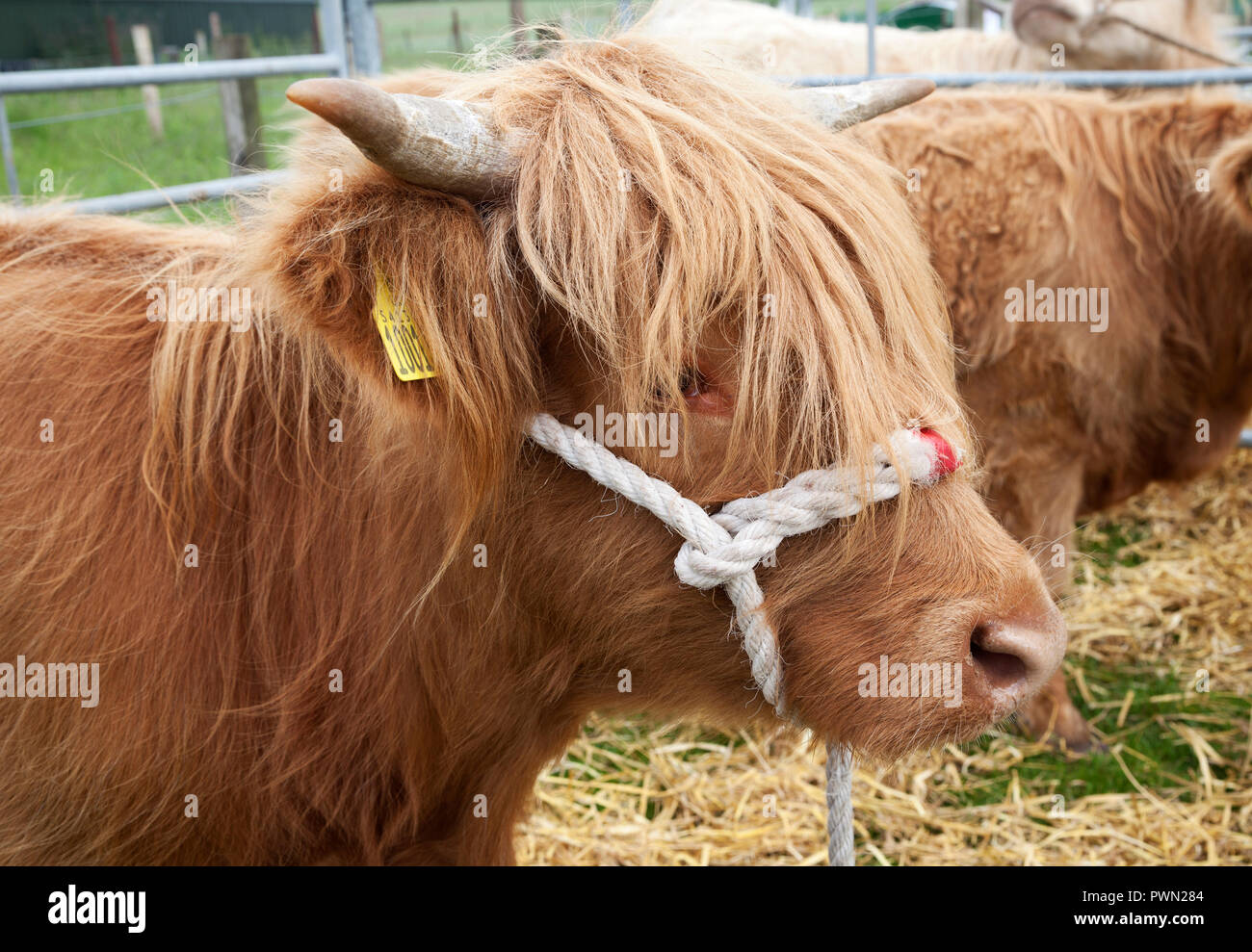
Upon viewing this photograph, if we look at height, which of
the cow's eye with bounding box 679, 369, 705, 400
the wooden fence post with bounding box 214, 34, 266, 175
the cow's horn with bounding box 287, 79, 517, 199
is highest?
the wooden fence post with bounding box 214, 34, 266, 175

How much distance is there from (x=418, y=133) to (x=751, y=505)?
2.38 feet

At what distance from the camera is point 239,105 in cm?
709

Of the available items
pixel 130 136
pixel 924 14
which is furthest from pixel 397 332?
pixel 924 14

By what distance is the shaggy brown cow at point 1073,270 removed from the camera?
3.47 m

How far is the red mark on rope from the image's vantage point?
1536 millimetres

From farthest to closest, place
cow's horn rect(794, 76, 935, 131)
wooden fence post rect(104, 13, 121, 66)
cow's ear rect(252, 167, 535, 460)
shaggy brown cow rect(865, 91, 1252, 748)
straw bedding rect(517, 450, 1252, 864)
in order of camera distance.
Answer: wooden fence post rect(104, 13, 121, 66)
shaggy brown cow rect(865, 91, 1252, 748)
straw bedding rect(517, 450, 1252, 864)
cow's horn rect(794, 76, 935, 131)
cow's ear rect(252, 167, 535, 460)

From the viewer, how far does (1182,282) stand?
358 cm

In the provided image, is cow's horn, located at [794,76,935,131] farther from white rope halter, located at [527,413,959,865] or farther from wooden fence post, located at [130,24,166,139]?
wooden fence post, located at [130,24,166,139]

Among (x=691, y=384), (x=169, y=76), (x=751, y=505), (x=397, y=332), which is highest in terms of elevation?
(x=169, y=76)

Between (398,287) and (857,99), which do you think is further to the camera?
(857,99)

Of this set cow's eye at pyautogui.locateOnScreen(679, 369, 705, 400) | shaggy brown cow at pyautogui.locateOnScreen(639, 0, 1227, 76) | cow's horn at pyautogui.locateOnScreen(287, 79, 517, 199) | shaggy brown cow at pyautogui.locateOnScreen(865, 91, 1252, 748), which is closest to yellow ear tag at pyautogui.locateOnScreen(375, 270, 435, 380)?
cow's horn at pyautogui.locateOnScreen(287, 79, 517, 199)

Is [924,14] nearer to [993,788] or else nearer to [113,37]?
[113,37]

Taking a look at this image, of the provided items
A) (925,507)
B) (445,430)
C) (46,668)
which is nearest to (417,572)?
(445,430)

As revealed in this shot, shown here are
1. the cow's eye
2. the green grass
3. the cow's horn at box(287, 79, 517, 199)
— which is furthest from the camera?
the green grass
